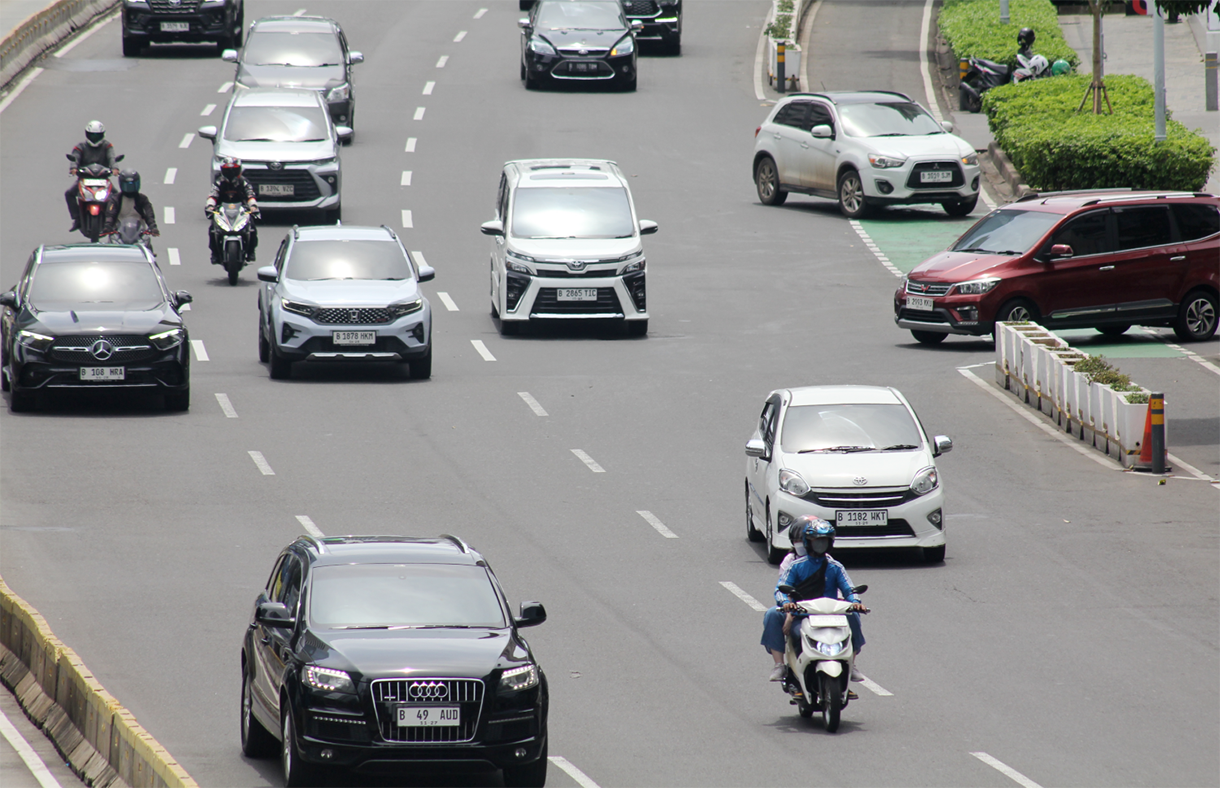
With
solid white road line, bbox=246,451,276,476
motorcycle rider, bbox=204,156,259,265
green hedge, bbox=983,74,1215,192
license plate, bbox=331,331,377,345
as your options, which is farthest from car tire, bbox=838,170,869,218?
solid white road line, bbox=246,451,276,476

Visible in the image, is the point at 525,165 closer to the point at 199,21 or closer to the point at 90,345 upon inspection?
the point at 90,345

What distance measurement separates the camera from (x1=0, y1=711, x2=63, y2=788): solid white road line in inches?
451

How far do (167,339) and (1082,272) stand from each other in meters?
12.3

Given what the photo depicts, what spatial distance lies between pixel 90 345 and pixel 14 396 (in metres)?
1.15

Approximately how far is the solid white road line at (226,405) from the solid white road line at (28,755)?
10433mm

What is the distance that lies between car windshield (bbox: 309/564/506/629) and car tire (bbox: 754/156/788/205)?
86.3ft

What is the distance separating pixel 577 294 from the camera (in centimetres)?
2834

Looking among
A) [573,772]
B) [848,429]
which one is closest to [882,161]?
[848,429]

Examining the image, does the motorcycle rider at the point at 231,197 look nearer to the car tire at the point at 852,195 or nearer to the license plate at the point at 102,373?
the license plate at the point at 102,373

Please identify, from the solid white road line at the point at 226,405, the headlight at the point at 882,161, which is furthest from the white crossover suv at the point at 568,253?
the headlight at the point at 882,161

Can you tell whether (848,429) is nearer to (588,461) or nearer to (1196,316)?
(588,461)

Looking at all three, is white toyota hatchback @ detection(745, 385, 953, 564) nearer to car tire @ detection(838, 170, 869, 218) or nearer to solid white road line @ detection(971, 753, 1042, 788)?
solid white road line @ detection(971, 753, 1042, 788)

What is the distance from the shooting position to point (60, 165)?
38.3 m

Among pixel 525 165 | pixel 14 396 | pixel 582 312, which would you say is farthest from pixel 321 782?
pixel 525 165
